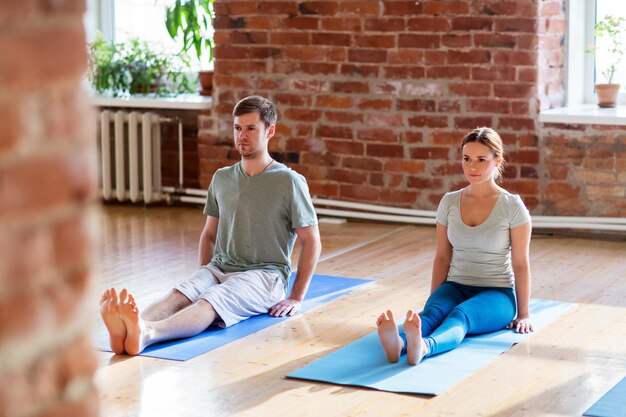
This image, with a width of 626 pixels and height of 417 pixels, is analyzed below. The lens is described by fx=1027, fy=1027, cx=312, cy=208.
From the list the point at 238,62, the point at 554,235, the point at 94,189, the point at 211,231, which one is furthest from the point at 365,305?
the point at 94,189

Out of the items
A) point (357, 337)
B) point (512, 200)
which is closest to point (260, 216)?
point (357, 337)

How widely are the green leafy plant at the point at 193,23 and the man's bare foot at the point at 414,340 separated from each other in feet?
13.3

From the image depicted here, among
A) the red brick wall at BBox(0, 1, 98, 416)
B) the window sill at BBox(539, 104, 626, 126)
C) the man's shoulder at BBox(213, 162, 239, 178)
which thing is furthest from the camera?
the window sill at BBox(539, 104, 626, 126)

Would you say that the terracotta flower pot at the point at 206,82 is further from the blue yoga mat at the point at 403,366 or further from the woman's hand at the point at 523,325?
the woman's hand at the point at 523,325

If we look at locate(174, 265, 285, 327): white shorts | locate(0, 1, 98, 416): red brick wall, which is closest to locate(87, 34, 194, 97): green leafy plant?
locate(174, 265, 285, 327): white shorts

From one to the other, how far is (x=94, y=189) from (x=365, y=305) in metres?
3.46

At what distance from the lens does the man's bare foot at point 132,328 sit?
11.3 ft

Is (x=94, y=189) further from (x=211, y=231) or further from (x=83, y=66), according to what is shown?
(x=211, y=231)

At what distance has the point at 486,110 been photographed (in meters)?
5.97

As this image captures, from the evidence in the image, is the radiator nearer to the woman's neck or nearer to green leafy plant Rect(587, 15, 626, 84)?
green leafy plant Rect(587, 15, 626, 84)

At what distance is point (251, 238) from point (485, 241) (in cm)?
92

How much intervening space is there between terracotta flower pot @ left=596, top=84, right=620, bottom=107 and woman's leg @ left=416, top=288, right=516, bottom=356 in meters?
2.58

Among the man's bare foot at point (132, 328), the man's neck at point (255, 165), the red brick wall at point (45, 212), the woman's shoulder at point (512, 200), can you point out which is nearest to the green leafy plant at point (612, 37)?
the woman's shoulder at point (512, 200)

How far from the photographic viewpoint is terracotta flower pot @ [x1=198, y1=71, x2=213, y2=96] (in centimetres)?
692
